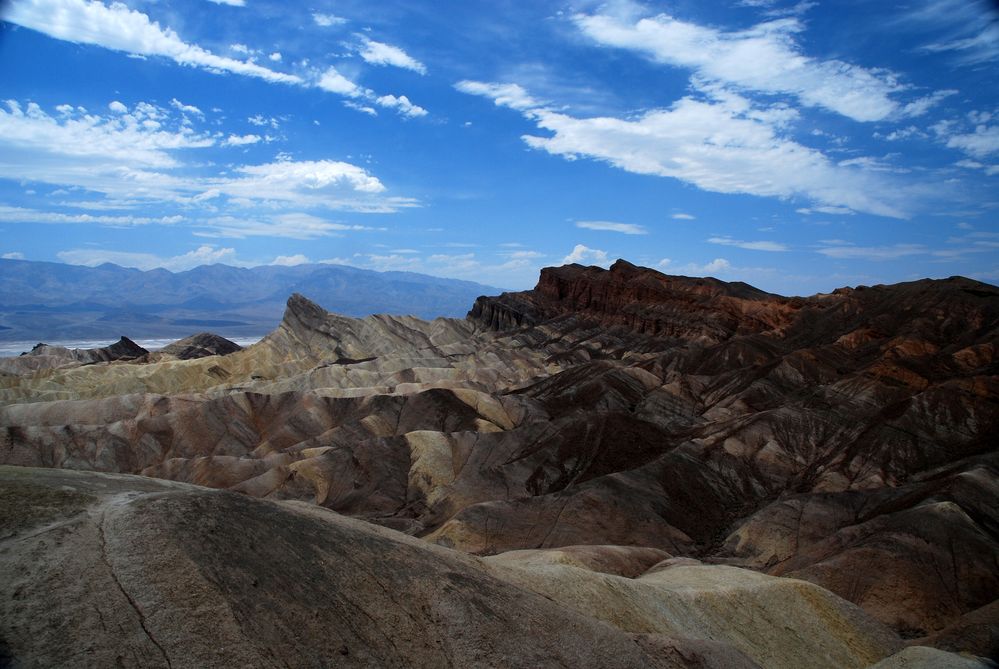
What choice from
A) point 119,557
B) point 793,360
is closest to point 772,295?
point 793,360

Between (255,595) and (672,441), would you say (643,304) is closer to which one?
(672,441)

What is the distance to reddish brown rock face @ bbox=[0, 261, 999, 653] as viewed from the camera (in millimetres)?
38938

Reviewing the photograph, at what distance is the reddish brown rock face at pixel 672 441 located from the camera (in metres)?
38.9

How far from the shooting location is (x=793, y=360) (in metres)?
74.5

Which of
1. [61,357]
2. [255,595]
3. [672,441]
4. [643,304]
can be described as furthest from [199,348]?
[255,595]

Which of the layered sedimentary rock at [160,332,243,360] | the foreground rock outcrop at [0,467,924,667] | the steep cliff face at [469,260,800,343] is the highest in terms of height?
the steep cliff face at [469,260,800,343]

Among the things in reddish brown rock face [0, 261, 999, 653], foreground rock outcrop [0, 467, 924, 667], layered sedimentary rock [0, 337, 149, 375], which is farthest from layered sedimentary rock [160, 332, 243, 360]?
foreground rock outcrop [0, 467, 924, 667]

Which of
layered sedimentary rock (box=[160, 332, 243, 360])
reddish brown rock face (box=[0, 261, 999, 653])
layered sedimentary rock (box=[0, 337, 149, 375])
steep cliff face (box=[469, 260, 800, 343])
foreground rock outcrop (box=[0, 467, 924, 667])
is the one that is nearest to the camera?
foreground rock outcrop (box=[0, 467, 924, 667])

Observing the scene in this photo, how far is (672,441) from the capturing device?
2391 inches

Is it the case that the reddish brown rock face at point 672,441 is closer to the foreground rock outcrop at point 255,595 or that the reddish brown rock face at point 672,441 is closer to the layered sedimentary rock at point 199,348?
the foreground rock outcrop at point 255,595

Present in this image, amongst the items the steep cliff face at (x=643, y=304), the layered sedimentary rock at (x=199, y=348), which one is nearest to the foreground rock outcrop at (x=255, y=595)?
the steep cliff face at (x=643, y=304)

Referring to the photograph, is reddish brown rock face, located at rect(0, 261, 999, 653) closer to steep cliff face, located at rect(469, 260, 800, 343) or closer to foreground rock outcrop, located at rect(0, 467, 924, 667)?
steep cliff face, located at rect(469, 260, 800, 343)

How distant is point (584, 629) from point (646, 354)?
84.4m

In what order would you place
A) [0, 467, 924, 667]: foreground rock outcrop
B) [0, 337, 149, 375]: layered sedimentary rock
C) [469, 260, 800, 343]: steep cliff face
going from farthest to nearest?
1. [0, 337, 149, 375]: layered sedimentary rock
2. [469, 260, 800, 343]: steep cliff face
3. [0, 467, 924, 667]: foreground rock outcrop
